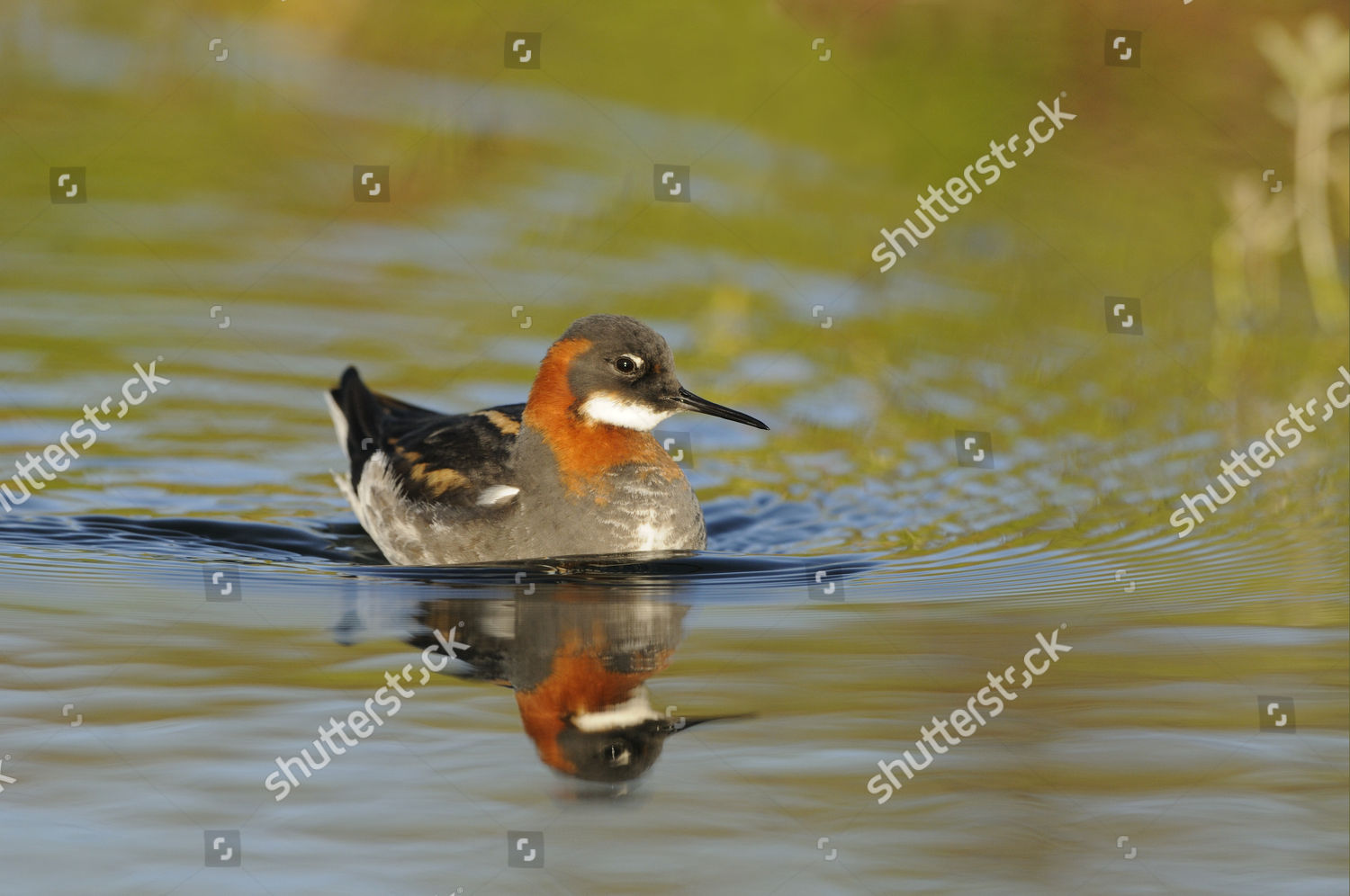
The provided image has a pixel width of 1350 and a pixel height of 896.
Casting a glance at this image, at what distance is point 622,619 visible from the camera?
26.3 feet

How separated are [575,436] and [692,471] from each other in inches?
88.8

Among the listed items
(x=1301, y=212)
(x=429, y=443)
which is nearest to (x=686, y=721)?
(x=429, y=443)

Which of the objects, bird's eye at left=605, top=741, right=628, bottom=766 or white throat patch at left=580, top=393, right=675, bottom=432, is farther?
white throat patch at left=580, top=393, right=675, bottom=432

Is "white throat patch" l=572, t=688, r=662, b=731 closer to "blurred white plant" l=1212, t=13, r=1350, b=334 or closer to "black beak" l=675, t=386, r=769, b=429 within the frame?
"black beak" l=675, t=386, r=769, b=429

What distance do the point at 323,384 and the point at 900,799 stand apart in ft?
24.5

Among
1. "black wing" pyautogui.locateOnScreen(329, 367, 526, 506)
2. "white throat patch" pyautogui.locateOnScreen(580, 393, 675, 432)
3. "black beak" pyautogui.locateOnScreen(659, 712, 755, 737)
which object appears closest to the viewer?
"black beak" pyautogui.locateOnScreen(659, 712, 755, 737)

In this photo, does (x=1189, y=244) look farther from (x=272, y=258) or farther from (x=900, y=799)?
(x=900, y=799)

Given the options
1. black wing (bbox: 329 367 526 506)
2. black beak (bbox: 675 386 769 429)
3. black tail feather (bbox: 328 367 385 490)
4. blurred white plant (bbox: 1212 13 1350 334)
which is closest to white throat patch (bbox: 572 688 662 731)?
black beak (bbox: 675 386 769 429)

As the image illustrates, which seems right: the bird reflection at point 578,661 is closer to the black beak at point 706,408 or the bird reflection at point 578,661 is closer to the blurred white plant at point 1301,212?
the black beak at point 706,408

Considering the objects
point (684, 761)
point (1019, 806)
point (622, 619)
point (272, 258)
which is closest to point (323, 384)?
point (272, 258)

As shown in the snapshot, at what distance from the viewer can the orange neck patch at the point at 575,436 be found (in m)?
9.38

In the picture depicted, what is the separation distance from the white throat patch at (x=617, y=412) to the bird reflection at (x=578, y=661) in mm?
1109

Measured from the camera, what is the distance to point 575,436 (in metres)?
9.45

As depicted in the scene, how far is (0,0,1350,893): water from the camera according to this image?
18.9ft
